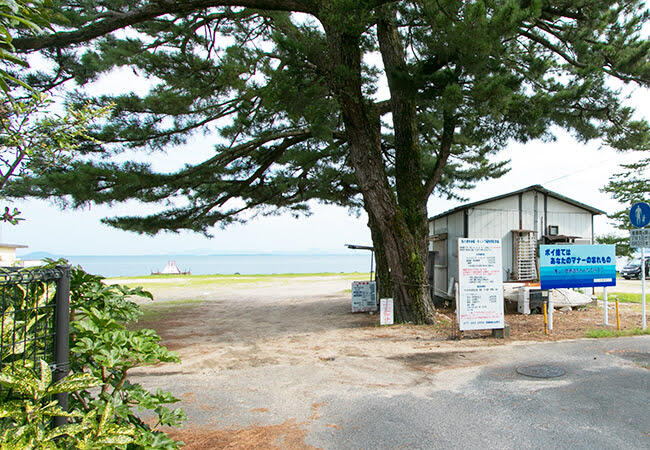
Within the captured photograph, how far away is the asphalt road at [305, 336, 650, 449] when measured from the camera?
3395 millimetres

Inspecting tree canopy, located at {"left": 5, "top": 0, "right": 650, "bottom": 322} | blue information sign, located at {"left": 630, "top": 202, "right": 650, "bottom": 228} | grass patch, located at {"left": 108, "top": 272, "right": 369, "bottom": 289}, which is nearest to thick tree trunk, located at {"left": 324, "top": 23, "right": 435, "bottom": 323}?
tree canopy, located at {"left": 5, "top": 0, "right": 650, "bottom": 322}

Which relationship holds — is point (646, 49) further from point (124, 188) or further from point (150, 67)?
point (124, 188)

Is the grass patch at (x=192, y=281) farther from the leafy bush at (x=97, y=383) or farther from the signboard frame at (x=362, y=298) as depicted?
the leafy bush at (x=97, y=383)

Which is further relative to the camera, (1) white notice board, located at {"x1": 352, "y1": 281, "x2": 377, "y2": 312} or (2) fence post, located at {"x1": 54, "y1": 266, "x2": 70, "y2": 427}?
(1) white notice board, located at {"x1": 352, "y1": 281, "x2": 377, "y2": 312}

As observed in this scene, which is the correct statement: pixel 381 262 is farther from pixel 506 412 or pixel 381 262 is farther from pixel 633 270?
pixel 633 270

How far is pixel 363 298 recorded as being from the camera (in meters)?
12.0

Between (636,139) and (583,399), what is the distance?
21.5 feet

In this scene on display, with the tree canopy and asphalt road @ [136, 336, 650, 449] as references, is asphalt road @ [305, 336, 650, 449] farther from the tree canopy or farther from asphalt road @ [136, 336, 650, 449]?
the tree canopy

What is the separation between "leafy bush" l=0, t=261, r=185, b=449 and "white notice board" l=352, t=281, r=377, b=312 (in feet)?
31.4

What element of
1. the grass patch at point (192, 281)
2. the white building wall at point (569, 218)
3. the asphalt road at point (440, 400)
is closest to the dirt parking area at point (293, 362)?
the asphalt road at point (440, 400)

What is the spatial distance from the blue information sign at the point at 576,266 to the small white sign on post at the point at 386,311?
10.2ft

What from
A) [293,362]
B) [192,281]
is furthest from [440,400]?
[192,281]

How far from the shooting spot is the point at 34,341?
198 cm

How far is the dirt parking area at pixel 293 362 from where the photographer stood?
3.88 m
